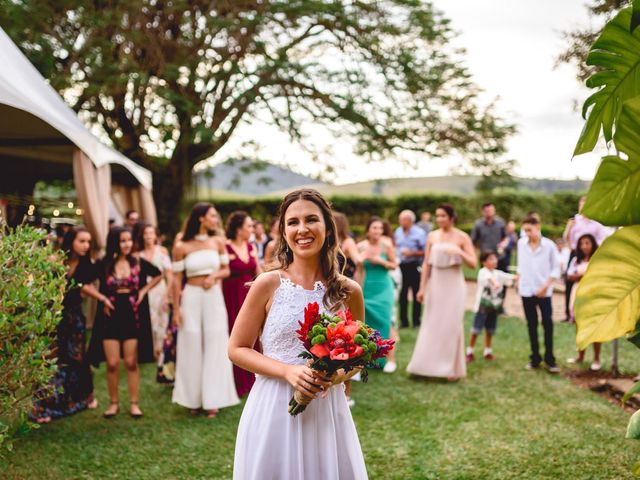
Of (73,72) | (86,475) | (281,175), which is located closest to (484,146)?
(281,175)

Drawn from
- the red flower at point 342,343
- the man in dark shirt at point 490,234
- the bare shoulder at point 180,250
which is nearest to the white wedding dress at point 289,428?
the red flower at point 342,343

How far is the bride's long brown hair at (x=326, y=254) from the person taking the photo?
2.49 m

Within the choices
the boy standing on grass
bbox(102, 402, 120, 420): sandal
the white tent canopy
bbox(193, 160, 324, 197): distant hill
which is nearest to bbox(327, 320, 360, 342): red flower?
the white tent canopy

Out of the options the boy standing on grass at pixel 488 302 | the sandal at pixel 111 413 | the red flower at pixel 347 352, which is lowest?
the sandal at pixel 111 413

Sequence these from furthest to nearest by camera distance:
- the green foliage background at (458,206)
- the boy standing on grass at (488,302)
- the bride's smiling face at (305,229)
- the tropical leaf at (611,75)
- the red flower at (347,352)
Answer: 1. the green foliage background at (458,206)
2. the boy standing on grass at (488,302)
3. the bride's smiling face at (305,229)
4. the red flower at (347,352)
5. the tropical leaf at (611,75)

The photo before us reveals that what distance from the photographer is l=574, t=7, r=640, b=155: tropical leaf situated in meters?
1.51

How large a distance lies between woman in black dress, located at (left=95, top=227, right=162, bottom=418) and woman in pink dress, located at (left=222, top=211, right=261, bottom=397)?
98cm

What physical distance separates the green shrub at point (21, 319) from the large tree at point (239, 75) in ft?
28.8

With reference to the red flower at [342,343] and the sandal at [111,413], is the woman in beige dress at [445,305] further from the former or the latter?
the red flower at [342,343]

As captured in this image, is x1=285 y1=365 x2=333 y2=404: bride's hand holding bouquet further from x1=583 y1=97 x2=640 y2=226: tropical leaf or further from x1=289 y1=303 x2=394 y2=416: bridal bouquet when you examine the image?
x1=583 y1=97 x2=640 y2=226: tropical leaf

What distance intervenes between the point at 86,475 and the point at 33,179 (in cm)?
1108

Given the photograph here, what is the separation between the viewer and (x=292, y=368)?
2203 millimetres

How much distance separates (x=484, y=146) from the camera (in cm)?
1480

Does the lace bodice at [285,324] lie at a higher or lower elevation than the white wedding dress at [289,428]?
higher
